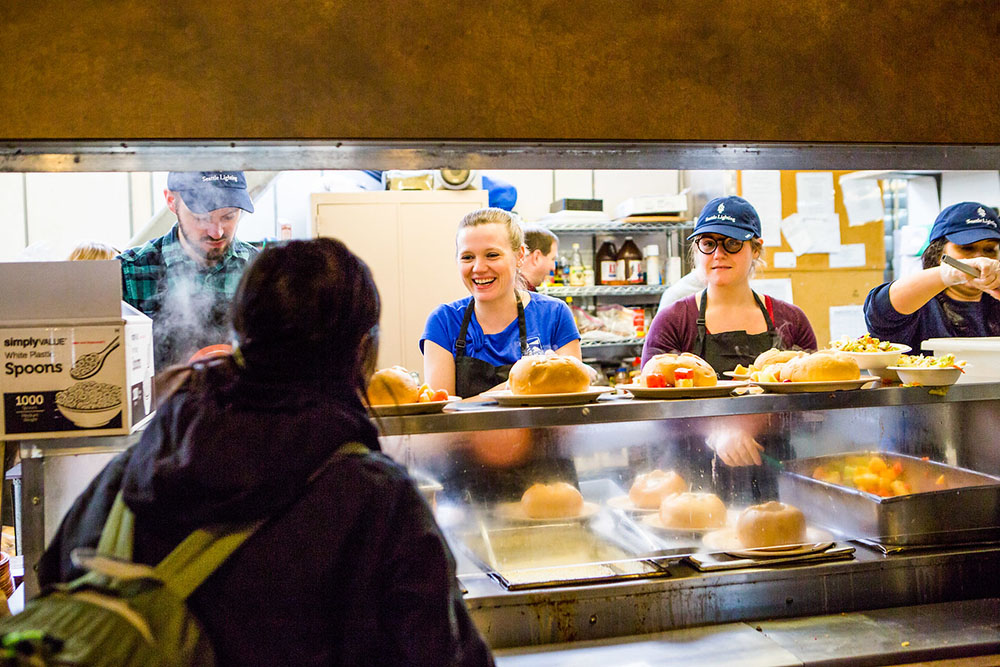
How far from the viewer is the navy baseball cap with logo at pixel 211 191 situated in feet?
9.29

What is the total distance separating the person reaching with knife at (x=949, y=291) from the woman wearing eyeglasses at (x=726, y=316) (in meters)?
0.32

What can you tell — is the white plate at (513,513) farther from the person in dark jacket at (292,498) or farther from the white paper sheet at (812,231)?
the white paper sheet at (812,231)

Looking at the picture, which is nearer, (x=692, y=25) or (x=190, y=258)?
(x=692, y=25)

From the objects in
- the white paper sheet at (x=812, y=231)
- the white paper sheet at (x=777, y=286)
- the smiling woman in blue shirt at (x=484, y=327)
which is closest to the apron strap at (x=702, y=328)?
the smiling woman in blue shirt at (x=484, y=327)

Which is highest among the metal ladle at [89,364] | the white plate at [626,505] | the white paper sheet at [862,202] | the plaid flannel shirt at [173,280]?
the white paper sheet at [862,202]

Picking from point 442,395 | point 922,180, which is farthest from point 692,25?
point 922,180

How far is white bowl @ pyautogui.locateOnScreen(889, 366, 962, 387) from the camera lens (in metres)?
2.00

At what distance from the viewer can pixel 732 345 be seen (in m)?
3.06

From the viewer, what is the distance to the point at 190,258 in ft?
10.0

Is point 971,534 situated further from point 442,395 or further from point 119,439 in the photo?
point 119,439

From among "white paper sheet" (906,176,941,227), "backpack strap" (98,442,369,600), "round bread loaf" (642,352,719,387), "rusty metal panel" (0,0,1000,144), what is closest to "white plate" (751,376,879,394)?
"round bread loaf" (642,352,719,387)

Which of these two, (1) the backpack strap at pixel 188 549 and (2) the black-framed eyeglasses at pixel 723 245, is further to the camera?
(2) the black-framed eyeglasses at pixel 723 245

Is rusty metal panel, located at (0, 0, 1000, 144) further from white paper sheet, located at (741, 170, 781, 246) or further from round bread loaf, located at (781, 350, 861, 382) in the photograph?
white paper sheet, located at (741, 170, 781, 246)

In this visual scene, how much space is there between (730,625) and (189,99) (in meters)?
1.74
